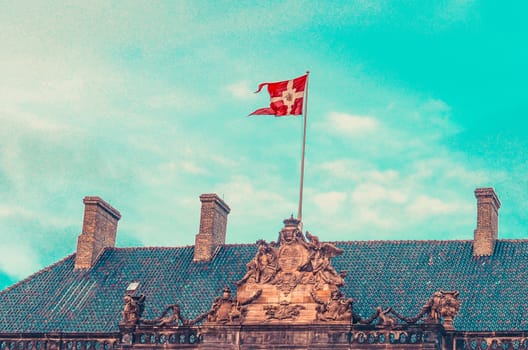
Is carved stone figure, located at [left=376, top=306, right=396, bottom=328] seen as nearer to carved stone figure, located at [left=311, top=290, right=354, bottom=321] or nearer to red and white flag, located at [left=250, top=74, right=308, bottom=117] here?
carved stone figure, located at [left=311, top=290, right=354, bottom=321]

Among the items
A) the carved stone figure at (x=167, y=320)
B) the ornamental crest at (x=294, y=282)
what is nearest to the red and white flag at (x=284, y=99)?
the ornamental crest at (x=294, y=282)

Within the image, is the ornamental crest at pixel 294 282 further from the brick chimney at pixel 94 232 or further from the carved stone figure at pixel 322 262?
the brick chimney at pixel 94 232

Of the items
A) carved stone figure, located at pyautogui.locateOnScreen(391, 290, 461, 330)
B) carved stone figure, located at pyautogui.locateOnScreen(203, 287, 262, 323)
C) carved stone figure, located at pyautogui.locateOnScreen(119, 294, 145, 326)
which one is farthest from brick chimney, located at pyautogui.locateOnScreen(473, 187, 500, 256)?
carved stone figure, located at pyautogui.locateOnScreen(119, 294, 145, 326)

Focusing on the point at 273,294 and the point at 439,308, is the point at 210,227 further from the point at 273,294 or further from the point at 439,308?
the point at 439,308

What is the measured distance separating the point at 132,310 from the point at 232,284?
22.5 ft

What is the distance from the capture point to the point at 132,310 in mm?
57688

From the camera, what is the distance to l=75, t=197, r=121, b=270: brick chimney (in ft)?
221

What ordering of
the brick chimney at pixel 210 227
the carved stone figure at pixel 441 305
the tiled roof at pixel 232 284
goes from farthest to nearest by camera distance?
the brick chimney at pixel 210 227, the tiled roof at pixel 232 284, the carved stone figure at pixel 441 305

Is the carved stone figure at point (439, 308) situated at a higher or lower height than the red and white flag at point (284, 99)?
lower

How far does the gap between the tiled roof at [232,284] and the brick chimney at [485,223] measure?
488 mm

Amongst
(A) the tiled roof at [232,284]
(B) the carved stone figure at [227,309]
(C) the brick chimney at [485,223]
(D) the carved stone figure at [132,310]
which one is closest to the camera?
(B) the carved stone figure at [227,309]

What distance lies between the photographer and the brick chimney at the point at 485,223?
61.9 meters

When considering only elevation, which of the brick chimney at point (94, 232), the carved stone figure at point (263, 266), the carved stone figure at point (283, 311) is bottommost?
the carved stone figure at point (283, 311)

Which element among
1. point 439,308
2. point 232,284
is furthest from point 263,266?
point 439,308
